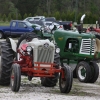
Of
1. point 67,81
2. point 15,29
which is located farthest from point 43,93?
point 15,29

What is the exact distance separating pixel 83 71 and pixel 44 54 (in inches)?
139

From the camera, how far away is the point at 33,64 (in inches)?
422

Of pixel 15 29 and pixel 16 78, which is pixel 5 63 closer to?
pixel 16 78


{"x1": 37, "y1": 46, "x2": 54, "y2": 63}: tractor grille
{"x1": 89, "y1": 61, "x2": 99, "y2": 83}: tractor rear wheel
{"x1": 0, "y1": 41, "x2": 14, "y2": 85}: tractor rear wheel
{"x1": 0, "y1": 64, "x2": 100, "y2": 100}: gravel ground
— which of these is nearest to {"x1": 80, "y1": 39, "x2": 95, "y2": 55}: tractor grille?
{"x1": 89, "y1": 61, "x2": 99, "y2": 83}: tractor rear wheel

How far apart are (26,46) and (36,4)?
96094 millimetres

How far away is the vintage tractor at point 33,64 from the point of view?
34.0 feet

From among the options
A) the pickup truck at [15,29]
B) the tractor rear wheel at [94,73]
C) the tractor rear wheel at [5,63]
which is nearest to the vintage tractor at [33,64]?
the tractor rear wheel at [5,63]

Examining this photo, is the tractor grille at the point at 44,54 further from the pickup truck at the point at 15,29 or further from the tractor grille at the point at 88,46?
the pickup truck at the point at 15,29

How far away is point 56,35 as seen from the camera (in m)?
14.7

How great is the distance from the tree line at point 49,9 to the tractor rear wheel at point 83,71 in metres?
62.5

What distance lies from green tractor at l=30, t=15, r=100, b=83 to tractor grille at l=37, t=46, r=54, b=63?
313 centimetres

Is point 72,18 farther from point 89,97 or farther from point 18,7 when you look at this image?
point 89,97

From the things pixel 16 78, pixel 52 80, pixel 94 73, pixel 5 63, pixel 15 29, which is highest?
pixel 5 63

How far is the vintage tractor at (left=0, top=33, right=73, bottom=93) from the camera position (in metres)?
10.4
